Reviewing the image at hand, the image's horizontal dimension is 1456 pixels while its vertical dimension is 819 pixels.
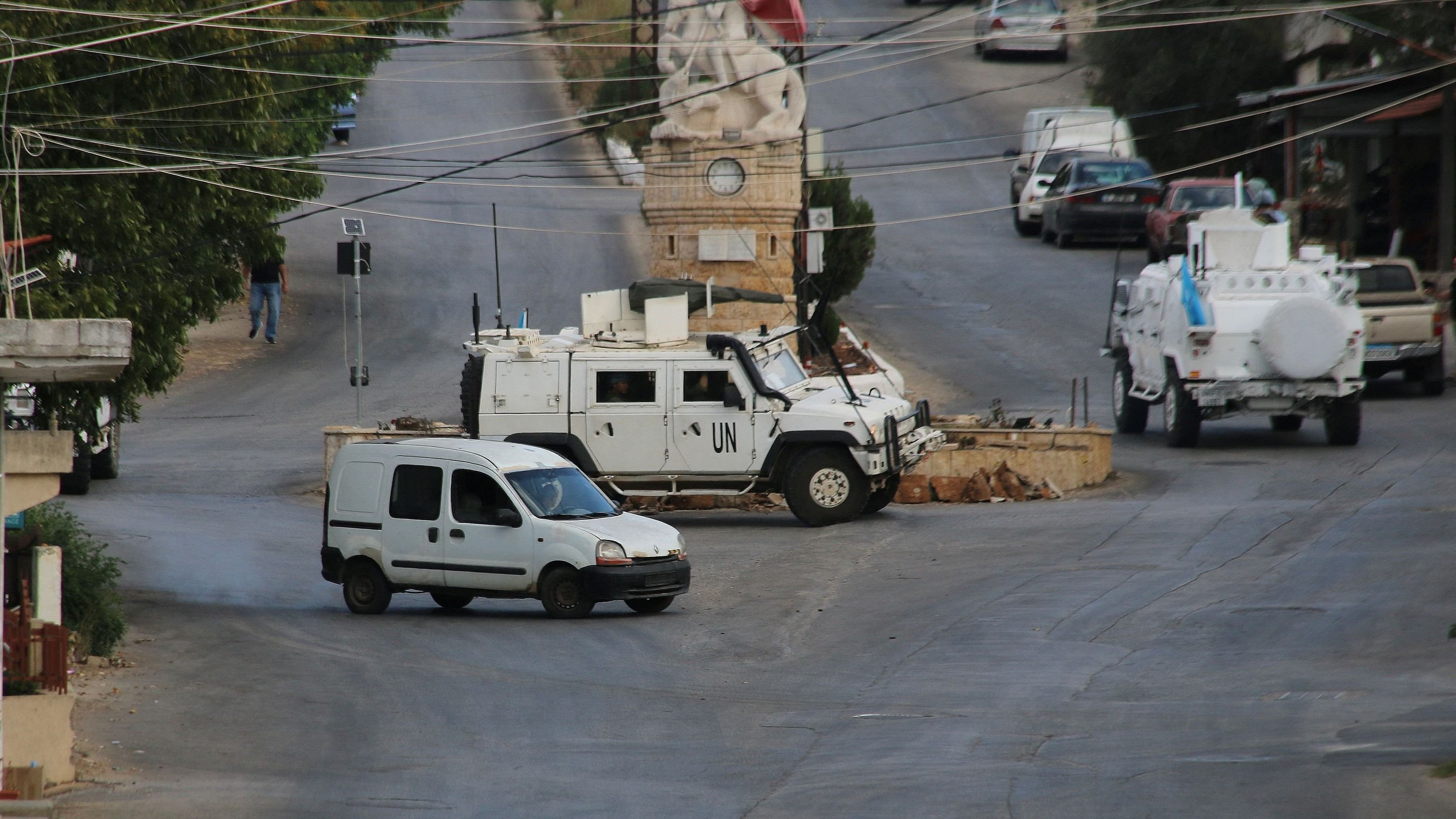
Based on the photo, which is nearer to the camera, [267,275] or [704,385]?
[704,385]

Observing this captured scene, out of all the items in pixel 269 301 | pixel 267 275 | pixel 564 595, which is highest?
pixel 267 275

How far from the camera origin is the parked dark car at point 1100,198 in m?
39.9

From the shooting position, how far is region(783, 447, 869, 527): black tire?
1986 cm

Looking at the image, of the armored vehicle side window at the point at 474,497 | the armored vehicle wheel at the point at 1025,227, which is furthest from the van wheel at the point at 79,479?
the armored vehicle wheel at the point at 1025,227

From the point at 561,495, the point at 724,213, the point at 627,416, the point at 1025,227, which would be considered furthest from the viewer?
the point at 1025,227

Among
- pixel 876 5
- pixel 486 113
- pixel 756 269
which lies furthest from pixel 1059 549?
pixel 876 5

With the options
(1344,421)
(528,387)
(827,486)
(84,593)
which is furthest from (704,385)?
(1344,421)

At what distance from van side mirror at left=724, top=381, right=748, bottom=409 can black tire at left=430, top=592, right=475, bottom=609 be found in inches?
188

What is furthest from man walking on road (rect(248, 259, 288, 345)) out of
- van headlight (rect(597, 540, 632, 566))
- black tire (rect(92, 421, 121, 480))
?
van headlight (rect(597, 540, 632, 566))

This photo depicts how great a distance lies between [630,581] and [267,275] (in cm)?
2130

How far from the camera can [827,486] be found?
1989 cm

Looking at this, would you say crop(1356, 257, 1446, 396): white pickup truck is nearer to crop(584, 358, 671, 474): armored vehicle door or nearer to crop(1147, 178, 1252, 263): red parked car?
crop(1147, 178, 1252, 263): red parked car

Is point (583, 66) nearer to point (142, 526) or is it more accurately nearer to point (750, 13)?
point (750, 13)

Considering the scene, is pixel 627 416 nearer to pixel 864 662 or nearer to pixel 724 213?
pixel 864 662
